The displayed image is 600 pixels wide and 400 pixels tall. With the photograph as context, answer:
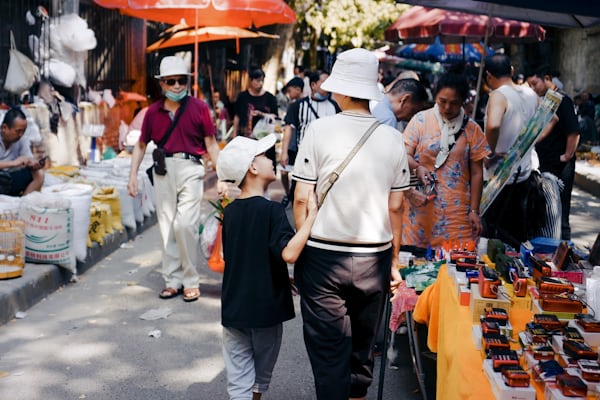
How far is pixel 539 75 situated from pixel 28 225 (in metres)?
5.83

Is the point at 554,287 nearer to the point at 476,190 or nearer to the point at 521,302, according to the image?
the point at 521,302

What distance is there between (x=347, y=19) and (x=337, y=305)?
80.2ft

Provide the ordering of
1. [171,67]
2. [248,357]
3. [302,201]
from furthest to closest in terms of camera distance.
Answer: [171,67]
[248,357]
[302,201]

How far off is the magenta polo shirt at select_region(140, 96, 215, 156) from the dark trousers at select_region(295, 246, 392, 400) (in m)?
3.21

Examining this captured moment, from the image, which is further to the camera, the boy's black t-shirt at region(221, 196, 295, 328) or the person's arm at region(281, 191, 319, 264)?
the boy's black t-shirt at region(221, 196, 295, 328)

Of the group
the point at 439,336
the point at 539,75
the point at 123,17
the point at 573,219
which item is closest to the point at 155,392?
the point at 439,336

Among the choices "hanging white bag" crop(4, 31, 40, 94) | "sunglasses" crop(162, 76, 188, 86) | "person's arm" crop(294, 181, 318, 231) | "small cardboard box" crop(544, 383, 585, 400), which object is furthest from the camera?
"hanging white bag" crop(4, 31, 40, 94)

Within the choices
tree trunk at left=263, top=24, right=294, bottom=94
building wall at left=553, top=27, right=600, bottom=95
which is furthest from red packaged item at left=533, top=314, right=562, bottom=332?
building wall at left=553, top=27, right=600, bottom=95

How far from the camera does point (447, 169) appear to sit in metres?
5.65

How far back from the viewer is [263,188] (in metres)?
4.18

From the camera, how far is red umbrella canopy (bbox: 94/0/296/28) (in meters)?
9.37

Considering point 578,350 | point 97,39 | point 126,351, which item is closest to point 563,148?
point 126,351

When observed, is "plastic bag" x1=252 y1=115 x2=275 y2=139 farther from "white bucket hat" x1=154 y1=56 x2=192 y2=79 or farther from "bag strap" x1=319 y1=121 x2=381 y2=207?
"bag strap" x1=319 y1=121 x2=381 y2=207

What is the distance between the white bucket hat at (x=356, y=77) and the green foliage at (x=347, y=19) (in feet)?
66.3
